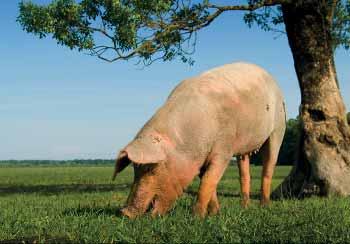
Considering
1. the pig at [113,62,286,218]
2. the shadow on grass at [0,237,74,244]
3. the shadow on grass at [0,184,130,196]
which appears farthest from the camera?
the shadow on grass at [0,184,130,196]

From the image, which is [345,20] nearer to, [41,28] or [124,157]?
[41,28]

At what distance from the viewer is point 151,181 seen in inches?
318

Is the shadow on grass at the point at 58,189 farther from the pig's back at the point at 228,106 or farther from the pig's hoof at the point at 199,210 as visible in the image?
the pig's hoof at the point at 199,210

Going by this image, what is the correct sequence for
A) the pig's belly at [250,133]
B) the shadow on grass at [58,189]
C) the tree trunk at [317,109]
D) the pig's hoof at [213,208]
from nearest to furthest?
the pig's hoof at [213,208], the pig's belly at [250,133], the tree trunk at [317,109], the shadow on grass at [58,189]

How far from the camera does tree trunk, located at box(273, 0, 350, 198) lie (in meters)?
16.2

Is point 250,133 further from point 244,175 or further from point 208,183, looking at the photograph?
point 244,175

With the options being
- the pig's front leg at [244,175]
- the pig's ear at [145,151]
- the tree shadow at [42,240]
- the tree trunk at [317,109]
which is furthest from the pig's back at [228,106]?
the tree trunk at [317,109]

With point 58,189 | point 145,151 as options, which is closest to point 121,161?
point 145,151

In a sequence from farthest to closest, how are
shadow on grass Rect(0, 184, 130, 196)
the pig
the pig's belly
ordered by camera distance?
shadow on grass Rect(0, 184, 130, 196), the pig's belly, the pig

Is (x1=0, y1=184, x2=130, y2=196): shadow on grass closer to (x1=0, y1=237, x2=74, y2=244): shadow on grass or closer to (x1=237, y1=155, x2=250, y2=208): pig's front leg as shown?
(x1=237, y1=155, x2=250, y2=208): pig's front leg

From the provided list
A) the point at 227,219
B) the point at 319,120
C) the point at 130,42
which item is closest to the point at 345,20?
the point at 319,120

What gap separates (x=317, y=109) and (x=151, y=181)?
9.65 m

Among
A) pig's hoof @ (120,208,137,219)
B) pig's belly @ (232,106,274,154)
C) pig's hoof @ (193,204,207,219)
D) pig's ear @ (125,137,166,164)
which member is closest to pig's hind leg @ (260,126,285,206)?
pig's belly @ (232,106,274,154)

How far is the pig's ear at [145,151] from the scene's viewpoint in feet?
25.1
